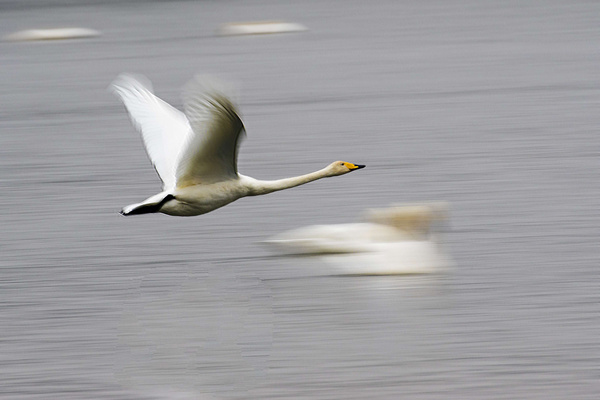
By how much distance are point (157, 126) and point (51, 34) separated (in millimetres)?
11899

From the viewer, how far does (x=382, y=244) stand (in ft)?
20.6

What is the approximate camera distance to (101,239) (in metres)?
7.18

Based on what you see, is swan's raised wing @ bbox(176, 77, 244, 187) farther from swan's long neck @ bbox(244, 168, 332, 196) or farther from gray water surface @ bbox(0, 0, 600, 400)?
gray water surface @ bbox(0, 0, 600, 400)

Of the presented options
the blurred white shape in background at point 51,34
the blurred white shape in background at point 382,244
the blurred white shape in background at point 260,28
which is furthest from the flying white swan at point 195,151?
the blurred white shape in background at point 51,34

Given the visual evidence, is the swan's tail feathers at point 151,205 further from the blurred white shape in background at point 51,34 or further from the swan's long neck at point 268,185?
the blurred white shape in background at point 51,34

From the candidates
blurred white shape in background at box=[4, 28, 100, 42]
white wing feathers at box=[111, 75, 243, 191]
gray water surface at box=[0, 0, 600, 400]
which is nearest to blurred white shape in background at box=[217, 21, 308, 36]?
blurred white shape in background at box=[4, 28, 100, 42]

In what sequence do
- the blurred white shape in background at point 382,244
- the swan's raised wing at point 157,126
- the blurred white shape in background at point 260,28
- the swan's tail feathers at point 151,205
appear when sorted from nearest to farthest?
the swan's tail feathers at point 151,205 < the swan's raised wing at point 157,126 < the blurred white shape in background at point 382,244 < the blurred white shape in background at point 260,28

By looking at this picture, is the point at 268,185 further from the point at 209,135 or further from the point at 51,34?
the point at 51,34

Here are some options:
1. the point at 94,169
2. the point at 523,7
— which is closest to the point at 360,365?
the point at 94,169

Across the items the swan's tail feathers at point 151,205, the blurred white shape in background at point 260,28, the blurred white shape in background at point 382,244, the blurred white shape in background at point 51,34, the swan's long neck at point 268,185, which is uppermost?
the swan's long neck at point 268,185

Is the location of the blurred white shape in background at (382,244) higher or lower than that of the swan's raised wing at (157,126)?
lower

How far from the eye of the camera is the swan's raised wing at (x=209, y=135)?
4410mm

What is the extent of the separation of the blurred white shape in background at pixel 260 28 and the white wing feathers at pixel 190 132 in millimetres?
10983

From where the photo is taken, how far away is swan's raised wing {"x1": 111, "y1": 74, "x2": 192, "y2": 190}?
5582mm
